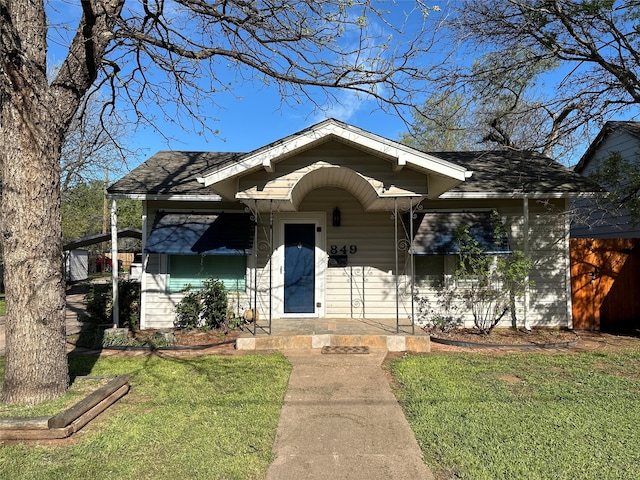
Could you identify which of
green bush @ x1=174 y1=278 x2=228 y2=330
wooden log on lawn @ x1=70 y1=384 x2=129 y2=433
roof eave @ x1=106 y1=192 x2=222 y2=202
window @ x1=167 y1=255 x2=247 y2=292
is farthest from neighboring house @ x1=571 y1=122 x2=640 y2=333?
wooden log on lawn @ x1=70 y1=384 x2=129 y2=433

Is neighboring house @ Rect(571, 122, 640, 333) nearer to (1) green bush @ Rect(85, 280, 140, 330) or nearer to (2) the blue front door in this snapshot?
(2) the blue front door

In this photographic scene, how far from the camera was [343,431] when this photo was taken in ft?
11.8

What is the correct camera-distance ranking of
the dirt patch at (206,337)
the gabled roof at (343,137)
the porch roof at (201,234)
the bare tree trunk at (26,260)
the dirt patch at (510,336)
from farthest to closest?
1. the porch roof at (201,234)
2. the dirt patch at (510,336)
3. the dirt patch at (206,337)
4. the gabled roof at (343,137)
5. the bare tree trunk at (26,260)

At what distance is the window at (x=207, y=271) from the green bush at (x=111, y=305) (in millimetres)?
941

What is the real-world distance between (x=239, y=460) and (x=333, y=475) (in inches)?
30.7

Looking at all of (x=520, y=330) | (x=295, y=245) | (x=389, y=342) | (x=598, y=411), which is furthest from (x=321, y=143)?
(x=520, y=330)

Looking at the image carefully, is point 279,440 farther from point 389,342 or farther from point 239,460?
point 389,342

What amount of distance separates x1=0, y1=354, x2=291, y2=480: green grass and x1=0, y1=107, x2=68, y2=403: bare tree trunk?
2.35ft

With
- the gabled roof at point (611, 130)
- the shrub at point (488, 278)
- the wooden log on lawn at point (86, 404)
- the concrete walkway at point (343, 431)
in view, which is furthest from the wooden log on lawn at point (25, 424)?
the gabled roof at point (611, 130)

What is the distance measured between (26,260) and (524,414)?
5.34 meters

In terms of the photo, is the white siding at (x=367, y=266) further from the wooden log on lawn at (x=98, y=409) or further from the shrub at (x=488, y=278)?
the wooden log on lawn at (x=98, y=409)

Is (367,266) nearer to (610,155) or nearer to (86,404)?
(86,404)

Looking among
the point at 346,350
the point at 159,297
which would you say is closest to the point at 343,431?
the point at 346,350

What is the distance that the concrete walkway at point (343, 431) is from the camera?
2959mm
